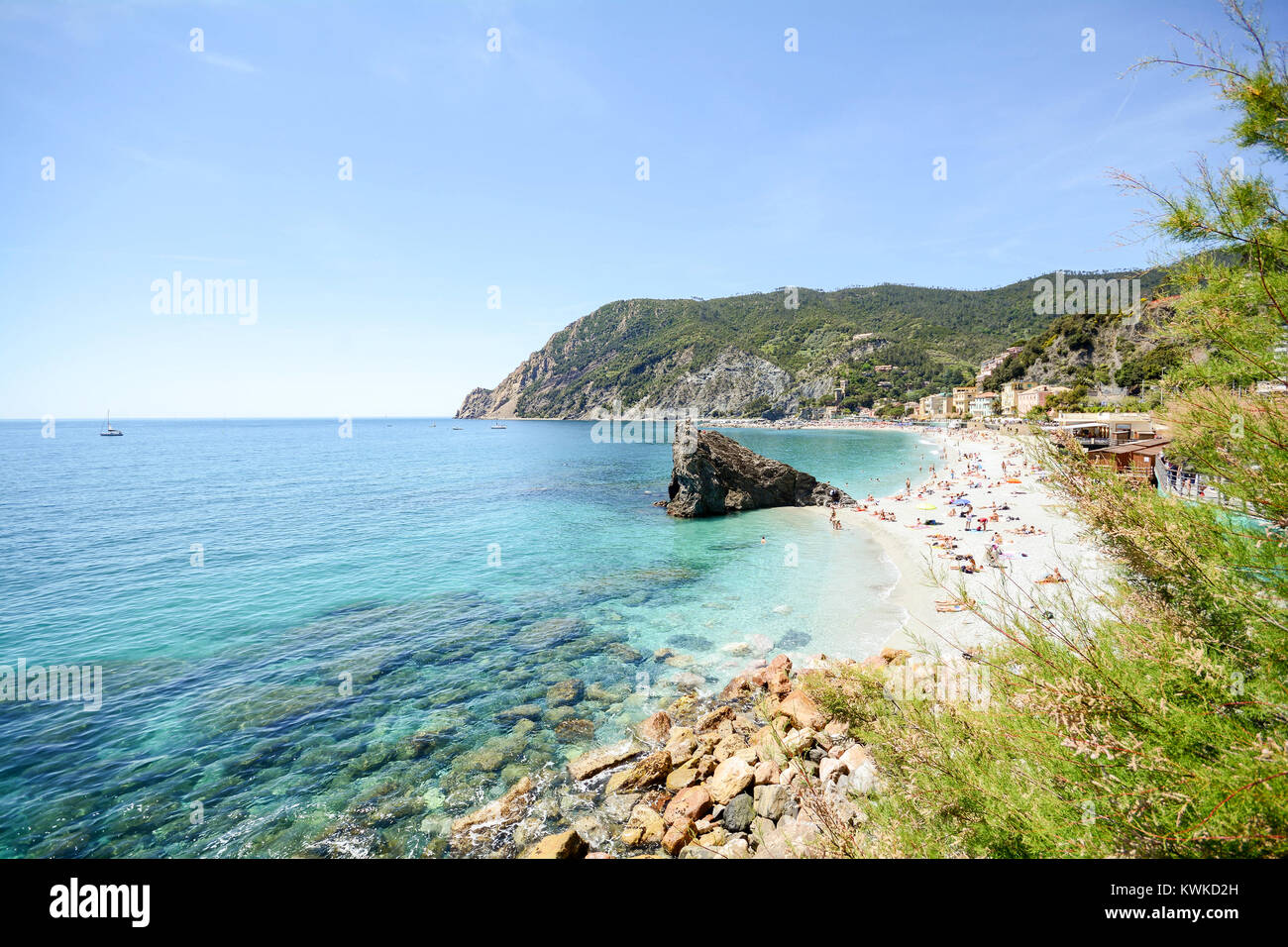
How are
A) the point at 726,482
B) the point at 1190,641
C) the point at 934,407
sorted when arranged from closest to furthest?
the point at 1190,641 < the point at 726,482 < the point at 934,407

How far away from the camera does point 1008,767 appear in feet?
15.2

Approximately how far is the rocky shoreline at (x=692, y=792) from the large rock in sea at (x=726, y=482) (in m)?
26.0

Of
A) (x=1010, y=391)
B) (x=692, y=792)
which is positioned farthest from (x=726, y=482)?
(x=1010, y=391)

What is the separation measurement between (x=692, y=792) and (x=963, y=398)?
13566 centimetres

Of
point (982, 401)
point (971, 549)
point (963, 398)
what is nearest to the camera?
point (971, 549)

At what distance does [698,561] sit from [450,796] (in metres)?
18.5

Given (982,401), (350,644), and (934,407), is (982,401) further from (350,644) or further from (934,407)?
(350,644)

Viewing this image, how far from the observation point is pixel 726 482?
1581 inches

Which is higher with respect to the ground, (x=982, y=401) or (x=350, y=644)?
(x=982, y=401)

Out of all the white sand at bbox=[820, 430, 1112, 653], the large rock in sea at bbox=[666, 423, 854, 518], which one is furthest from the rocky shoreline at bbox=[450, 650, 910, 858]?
the large rock in sea at bbox=[666, 423, 854, 518]

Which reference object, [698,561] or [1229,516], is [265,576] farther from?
[1229,516]

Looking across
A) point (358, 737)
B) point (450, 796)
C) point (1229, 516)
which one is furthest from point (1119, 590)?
point (358, 737)

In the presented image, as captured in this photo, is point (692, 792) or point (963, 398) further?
point (963, 398)

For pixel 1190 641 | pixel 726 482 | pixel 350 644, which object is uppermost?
pixel 1190 641
